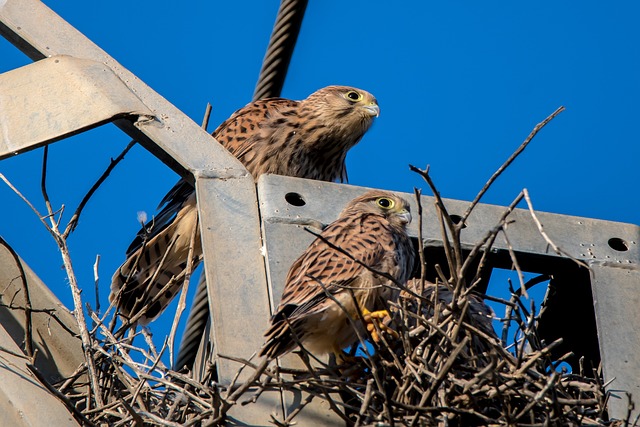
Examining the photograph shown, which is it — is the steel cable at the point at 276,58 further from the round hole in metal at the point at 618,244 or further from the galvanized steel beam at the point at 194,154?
the round hole in metal at the point at 618,244

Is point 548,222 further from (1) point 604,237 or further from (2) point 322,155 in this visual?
(2) point 322,155

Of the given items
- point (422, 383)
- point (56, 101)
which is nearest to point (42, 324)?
point (56, 101)

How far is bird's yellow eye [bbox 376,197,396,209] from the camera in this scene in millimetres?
4719

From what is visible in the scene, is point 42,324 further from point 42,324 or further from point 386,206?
point 386,206

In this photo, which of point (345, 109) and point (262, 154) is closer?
point (262, 154)

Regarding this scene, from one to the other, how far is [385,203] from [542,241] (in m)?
0.58

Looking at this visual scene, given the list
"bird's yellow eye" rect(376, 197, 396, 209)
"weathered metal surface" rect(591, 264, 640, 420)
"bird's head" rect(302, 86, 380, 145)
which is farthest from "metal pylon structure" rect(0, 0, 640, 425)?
"bird's head" rect(302, 86, 380, 145)

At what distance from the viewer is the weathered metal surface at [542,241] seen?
440 cm

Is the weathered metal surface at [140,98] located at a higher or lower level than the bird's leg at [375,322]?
higher

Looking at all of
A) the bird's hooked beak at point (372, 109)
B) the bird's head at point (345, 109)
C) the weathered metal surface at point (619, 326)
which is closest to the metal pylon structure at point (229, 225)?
the weathered metal surface at point (619, 326)

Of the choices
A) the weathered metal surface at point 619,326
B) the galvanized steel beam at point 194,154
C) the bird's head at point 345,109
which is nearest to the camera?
the galvanized steel beam at point 194,154

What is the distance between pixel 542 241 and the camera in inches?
189

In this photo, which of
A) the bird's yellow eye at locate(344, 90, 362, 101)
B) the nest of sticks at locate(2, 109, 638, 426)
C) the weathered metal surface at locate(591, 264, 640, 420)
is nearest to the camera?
the nest of sticks at locate(2, 109, 638, 426)

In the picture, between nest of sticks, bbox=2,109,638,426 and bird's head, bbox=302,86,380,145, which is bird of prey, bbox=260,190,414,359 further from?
bird's head, bbox=302,86,380,145
